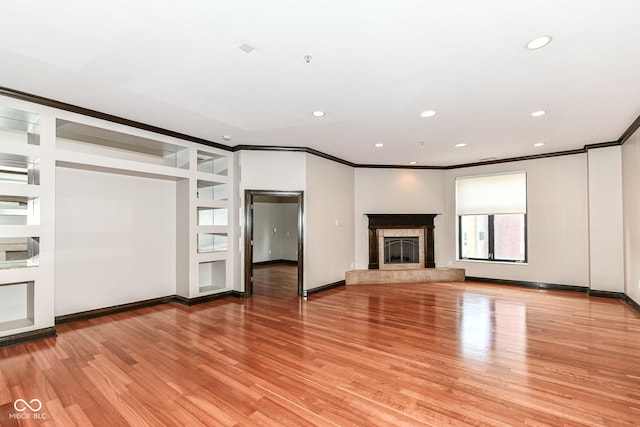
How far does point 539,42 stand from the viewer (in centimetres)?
238

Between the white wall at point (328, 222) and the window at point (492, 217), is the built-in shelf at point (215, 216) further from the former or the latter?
the window at point (492, 217)

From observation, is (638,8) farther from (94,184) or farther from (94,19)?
(94,184)

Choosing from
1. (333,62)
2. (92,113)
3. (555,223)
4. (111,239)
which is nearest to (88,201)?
(111,239)

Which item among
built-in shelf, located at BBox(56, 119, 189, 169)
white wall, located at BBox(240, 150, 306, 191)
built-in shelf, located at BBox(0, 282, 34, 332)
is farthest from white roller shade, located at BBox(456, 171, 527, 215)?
built-in shelf, located at BBox(0, 282, 34, 332)

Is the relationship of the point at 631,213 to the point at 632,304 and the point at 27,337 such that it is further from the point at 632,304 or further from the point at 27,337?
the point at 27,337

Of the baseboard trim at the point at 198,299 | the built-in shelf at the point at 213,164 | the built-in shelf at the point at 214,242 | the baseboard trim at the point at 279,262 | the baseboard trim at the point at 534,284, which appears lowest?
the baseboard trim at the point at 279,262

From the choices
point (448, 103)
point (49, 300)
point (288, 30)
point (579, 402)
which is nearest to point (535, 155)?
point (448, 103)

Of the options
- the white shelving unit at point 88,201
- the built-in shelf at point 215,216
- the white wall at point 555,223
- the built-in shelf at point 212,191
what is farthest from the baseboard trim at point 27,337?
the white wall at point 555,223

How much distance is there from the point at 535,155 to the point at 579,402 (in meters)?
5.41

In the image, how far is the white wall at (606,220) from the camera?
17.5 feet

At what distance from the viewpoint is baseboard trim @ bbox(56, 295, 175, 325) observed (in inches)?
159

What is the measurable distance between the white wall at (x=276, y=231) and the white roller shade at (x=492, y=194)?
17.4ft

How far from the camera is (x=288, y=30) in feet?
7.38

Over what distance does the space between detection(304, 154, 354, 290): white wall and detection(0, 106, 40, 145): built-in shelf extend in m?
3.75
